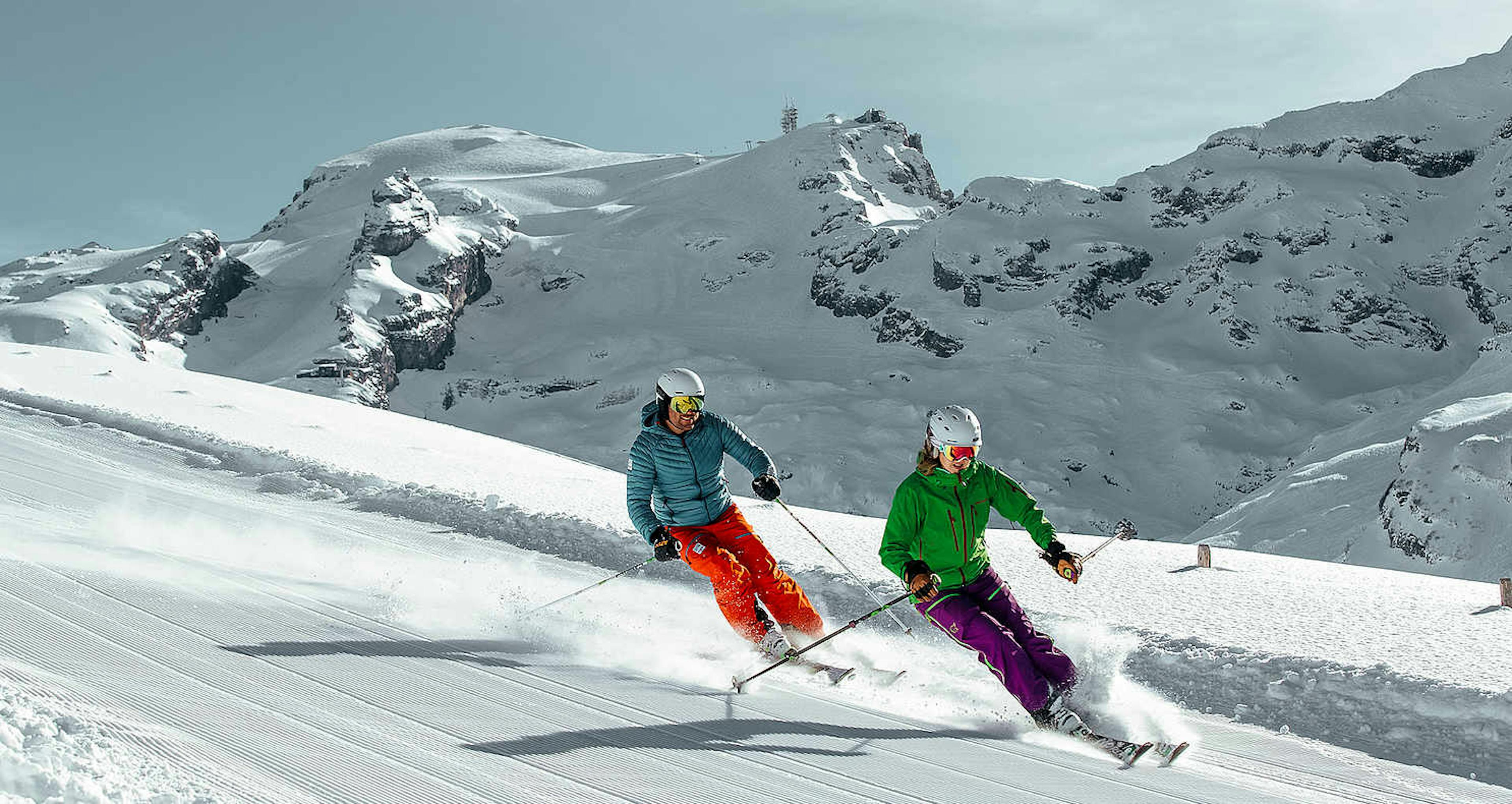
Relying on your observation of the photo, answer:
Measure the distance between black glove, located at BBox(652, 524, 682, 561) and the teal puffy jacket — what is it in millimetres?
169

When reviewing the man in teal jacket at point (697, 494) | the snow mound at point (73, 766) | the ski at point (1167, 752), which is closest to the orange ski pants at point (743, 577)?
the man in teal jacket at point (697, 494)

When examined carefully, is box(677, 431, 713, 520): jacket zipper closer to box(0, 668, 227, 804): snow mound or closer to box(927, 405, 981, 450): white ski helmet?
box(927, 405, 981, 450): white ski helmet

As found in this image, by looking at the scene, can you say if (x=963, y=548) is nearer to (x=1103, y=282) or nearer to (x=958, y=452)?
(x=958, y=452)

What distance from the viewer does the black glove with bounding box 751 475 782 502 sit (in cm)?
691

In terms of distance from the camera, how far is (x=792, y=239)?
130 meters

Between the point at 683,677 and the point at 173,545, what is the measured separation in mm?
5141

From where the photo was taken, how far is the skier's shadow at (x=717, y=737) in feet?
15.4

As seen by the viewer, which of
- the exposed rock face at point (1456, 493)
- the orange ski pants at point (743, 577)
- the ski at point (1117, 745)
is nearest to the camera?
the ski at point (1117, 745)

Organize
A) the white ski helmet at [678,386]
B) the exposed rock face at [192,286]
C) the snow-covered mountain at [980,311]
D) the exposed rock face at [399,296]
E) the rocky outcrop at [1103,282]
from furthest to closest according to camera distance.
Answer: the exposed rock face at [192,286] → the rocky outcrop at [1103,282] → the exposed rock face at [399,296] → the snow-covered mountain at [980,311] → the white ski helmet at [678,386]

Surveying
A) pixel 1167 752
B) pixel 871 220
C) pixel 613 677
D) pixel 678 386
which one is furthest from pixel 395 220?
pixel 1167 752

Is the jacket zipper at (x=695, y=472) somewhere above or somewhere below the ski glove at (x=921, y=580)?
above

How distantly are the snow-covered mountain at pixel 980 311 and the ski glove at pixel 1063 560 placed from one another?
72.0 metres

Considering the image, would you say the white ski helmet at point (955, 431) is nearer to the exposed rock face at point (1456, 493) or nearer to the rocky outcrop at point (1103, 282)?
the exposed rock face at point (1456, 493)

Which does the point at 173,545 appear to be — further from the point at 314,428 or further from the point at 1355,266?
the point at 1355,266
